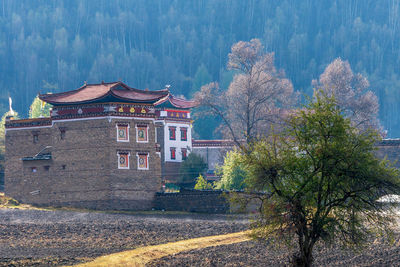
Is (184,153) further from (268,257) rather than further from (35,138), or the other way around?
(268,257)

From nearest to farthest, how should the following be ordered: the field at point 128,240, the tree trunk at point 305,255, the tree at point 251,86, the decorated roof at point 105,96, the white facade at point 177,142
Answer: the tree trunk at point 305,255 < the field at point 128,240 < the decorated roof at point 105,96 < the tree at point 251,86 < the white facade at point 177,142

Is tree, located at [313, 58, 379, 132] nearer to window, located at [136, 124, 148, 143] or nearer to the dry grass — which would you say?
window, located at [136, 124, 148, 143]

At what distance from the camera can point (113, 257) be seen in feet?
124

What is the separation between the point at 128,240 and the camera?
145 feet

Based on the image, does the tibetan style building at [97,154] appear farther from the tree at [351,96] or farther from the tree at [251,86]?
the tree at [351,96]

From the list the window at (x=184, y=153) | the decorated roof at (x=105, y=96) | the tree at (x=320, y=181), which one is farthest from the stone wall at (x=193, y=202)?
the tree at (x=320, y=181)

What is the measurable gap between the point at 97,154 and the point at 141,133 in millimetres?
4080

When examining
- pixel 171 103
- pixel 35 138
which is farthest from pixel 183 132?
pixel 35 138

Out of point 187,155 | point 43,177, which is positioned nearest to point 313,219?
point 43,177

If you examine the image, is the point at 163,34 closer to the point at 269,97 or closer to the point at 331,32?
the point at 331,32

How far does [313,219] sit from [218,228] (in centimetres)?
1952

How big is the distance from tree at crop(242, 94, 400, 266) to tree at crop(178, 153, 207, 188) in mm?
46472

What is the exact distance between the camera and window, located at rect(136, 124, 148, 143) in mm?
59625

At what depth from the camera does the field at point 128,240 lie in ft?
118
